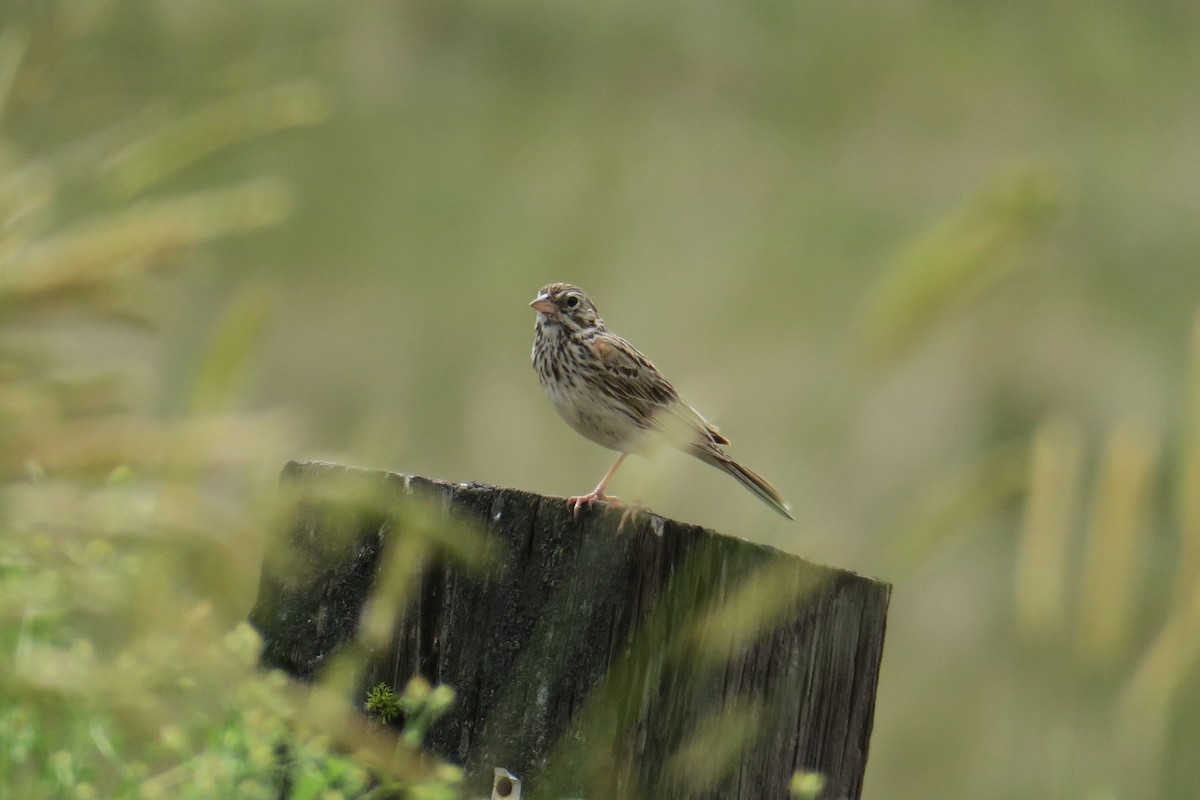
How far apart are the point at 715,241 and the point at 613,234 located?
96 cm

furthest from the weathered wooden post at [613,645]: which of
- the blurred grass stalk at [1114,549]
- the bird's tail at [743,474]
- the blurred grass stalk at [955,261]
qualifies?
the bird's tail at [743,474]

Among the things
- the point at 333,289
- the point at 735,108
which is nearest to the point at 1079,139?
the point at 735,108

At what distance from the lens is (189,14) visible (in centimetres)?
1248

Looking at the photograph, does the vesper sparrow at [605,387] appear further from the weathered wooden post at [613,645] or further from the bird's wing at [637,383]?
the weathered wooden post at [613,645]

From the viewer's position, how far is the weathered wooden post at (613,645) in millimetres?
2729

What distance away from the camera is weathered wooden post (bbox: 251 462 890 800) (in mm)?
2729

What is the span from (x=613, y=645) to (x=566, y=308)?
316 cm

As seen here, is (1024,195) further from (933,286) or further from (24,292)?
(24,292)

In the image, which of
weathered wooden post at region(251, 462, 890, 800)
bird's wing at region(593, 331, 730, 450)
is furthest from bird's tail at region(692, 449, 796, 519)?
weathered wooden post at region(251, 462, 890, 800)

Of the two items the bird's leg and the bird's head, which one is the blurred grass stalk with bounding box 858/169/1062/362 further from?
the bird's head

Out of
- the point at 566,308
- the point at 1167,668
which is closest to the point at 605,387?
the point at 566,308

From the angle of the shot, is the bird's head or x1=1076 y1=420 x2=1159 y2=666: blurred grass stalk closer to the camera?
x1=1076 y1=420 x2=1159 y2=666: blurred grass stalk

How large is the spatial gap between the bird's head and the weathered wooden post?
276 cm

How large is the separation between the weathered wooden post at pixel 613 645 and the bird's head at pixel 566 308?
109 inches
